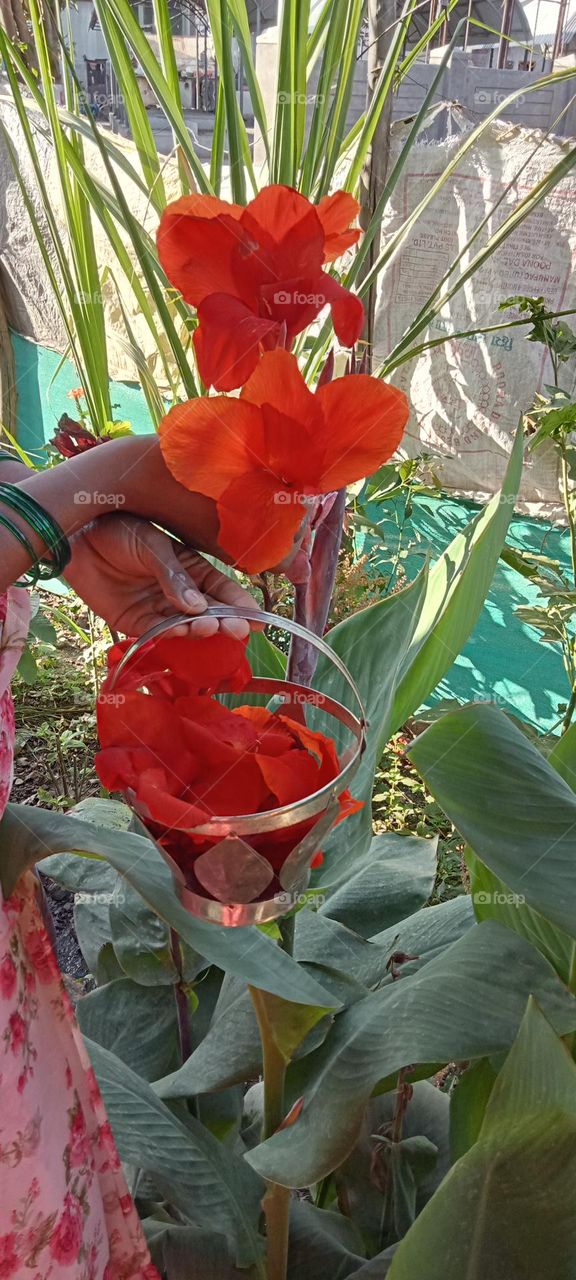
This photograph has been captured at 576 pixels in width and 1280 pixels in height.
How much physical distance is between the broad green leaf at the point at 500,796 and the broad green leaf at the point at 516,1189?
0.11 meters

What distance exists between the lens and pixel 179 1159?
597 millimetres

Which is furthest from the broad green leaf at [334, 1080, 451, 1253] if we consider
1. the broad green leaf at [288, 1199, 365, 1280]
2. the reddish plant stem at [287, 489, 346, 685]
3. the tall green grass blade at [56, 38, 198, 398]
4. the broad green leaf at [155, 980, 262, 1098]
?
the tall green grass blade at [56, 38, 198, 398]

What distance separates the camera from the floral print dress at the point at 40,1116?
0.46 metres

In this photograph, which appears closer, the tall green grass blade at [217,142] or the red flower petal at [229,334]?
the red flower petal at [229,334]

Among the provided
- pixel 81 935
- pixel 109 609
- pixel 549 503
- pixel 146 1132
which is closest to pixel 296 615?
pixel 109 609

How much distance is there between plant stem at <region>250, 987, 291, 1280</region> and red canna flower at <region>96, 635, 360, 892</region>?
189mm

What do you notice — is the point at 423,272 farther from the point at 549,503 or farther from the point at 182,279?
the point at 182,279

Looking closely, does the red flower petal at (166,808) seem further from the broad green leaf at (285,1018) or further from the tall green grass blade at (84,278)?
the tall green grass blade at (84,278)

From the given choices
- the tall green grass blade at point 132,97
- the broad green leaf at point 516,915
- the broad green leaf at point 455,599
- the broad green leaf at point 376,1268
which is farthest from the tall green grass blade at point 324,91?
the broad green leaf at point 376,1268

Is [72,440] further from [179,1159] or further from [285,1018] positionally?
[179,1159]

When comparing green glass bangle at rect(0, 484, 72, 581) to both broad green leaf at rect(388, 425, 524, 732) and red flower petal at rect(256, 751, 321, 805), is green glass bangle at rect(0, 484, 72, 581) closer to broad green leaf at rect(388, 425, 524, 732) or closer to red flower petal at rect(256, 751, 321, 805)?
red flower petal at rect(256, 751, 321, 805)

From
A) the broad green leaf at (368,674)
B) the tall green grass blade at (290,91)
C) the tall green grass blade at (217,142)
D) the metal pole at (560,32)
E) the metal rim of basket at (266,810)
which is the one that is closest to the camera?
the metal rim of basket at (266,810)

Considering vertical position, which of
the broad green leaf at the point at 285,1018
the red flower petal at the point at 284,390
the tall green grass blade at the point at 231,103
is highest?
the tall green grass blade at the point at 231,103

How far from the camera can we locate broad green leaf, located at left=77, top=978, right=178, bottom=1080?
720 mm
